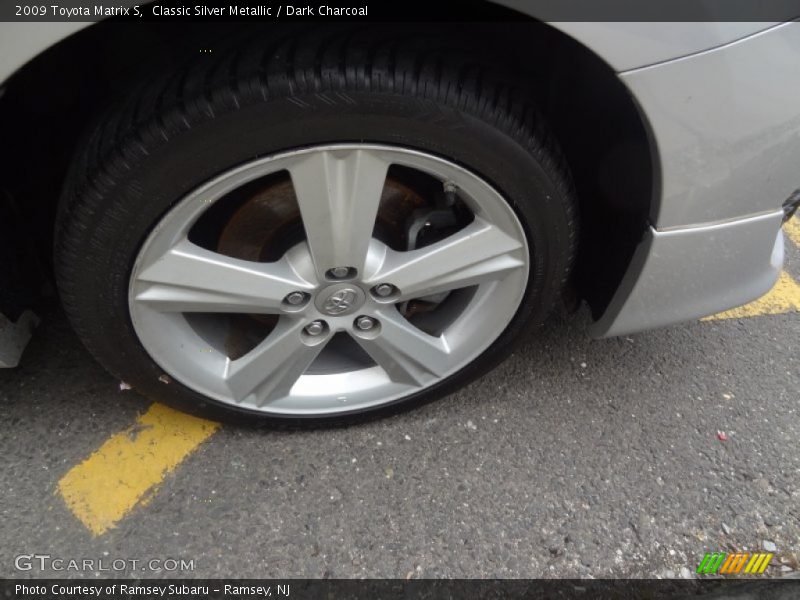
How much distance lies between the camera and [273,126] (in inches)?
43.2

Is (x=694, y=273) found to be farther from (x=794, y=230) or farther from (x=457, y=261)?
(x=794, y=230)

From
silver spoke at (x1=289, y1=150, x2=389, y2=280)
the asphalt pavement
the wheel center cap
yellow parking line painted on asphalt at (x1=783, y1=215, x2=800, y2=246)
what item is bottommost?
the asphalt pavement

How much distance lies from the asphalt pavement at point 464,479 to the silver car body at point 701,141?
1.33 ft

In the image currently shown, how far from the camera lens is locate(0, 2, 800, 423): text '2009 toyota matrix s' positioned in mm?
1102

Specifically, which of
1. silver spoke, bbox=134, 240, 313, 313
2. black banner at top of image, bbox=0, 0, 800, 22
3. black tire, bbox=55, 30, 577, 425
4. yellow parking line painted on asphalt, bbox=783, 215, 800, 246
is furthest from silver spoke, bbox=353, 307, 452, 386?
yellow parking line painted on asphalt, bbox=783, 215, 800, 246

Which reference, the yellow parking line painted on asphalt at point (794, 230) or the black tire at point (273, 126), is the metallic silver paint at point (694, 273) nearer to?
the black tire at point (273, 126)

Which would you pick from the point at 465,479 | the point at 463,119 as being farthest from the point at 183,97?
the point at 465,479

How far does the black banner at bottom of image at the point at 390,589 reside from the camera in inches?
55.0

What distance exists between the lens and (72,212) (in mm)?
1161

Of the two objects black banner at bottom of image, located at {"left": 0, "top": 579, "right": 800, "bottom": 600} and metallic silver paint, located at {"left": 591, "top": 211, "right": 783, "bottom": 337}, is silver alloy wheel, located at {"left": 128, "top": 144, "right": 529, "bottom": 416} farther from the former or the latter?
black banner at bottom of image, located at {"left": 0, "top": 579, "right": 800, "bottom": 600}

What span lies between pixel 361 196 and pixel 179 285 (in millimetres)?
423

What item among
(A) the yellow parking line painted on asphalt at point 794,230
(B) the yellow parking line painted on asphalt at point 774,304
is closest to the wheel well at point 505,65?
(B) the yellow parking line painted on asphalt at point 774,304

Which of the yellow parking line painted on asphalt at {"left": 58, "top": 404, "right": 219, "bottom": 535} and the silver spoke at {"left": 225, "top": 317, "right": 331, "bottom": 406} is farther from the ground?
the silver spoke at {"left": 225, "top": 317, "right": 331, "bottom": 406}

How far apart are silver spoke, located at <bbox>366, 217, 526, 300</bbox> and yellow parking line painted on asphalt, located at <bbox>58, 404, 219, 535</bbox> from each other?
73 cm
